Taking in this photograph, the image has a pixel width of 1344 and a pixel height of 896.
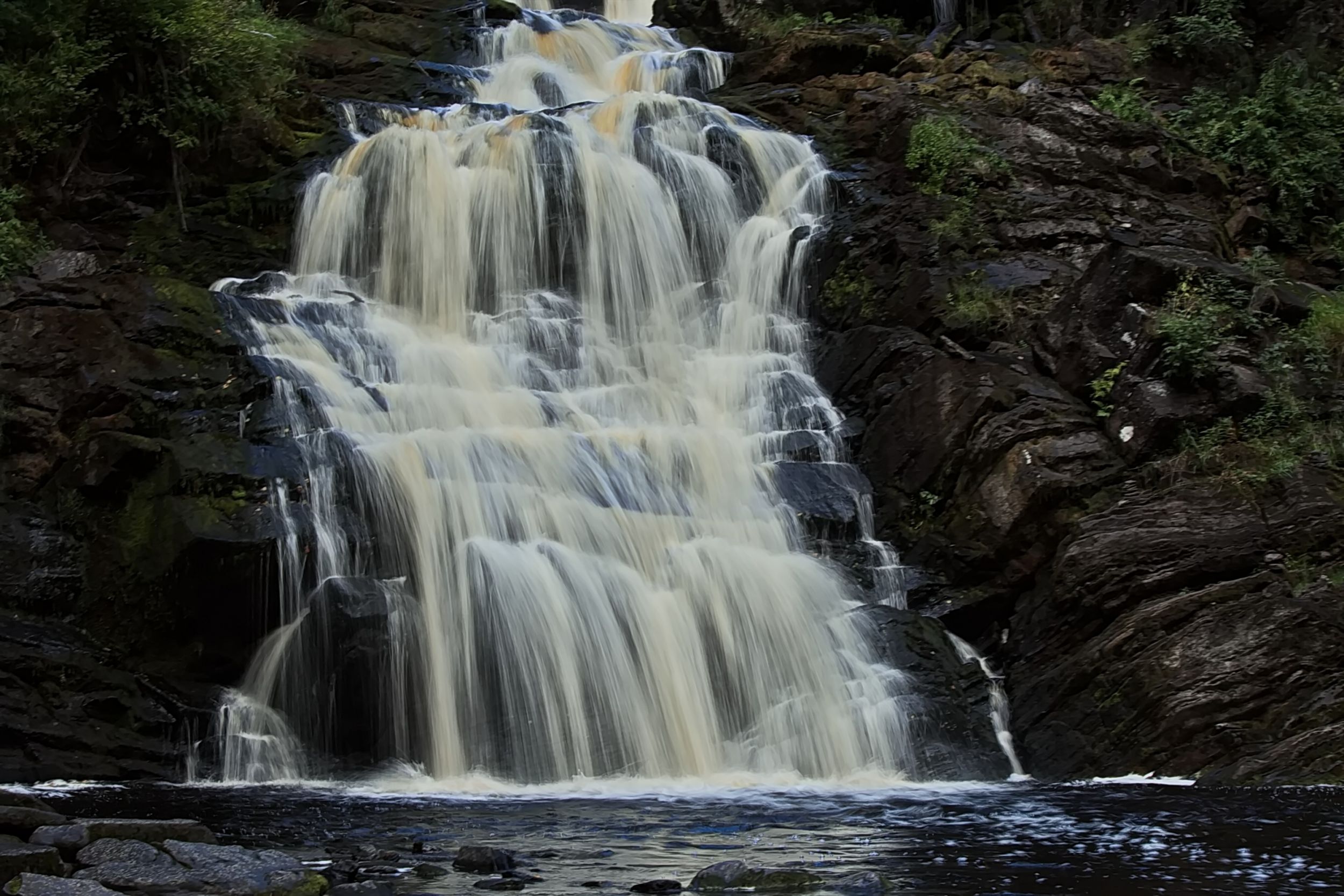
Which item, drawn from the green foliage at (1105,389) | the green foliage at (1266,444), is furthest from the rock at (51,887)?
the green foliage at (1105,389)

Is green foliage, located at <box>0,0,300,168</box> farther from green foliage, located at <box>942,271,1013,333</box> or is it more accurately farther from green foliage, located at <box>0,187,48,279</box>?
green foliage, located at <box>942,271,1013,333</box>

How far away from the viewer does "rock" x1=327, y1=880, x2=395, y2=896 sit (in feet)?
18.7

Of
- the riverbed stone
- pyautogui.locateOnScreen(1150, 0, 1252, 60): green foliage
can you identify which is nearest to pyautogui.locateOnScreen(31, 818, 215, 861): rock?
the riverbed stone

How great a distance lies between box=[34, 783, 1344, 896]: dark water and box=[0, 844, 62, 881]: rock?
1518 mm

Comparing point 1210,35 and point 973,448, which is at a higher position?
point 1210,35

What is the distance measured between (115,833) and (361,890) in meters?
1.44

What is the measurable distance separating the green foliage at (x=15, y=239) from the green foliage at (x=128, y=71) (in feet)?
3.60

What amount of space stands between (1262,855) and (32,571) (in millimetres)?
10949

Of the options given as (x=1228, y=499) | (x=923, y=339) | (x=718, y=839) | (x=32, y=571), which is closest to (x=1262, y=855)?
(x=718, y=839)

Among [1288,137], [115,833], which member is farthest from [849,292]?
[115,833]

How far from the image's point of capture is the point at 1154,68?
2169 cm

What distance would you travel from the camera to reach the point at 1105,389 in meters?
14.1

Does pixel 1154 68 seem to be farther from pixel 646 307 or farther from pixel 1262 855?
pixel 1262 855

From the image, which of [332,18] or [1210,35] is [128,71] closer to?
[332,18]
